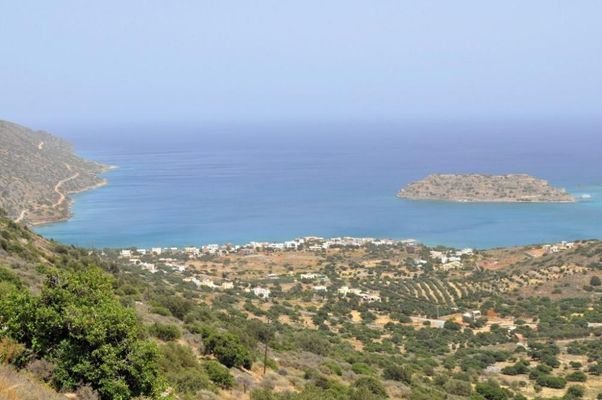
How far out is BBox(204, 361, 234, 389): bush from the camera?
12837mm

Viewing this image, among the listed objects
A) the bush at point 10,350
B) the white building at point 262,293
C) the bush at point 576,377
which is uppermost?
the bush at point 10,350

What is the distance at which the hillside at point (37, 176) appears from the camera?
9313 cm

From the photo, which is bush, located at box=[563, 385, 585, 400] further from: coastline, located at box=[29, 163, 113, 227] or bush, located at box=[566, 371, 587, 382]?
coastline, located at box=[29, 163, 113, 227]

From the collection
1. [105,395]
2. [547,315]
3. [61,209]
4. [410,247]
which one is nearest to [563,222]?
[410,247]

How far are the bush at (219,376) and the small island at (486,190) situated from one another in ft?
361

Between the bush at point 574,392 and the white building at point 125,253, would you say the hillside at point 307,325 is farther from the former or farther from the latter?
the white building at point 125,253

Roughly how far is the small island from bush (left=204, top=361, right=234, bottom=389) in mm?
110070

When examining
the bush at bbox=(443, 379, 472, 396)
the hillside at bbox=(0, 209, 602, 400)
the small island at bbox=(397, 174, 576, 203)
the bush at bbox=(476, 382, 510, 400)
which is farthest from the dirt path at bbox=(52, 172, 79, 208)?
the bush at bbox=(476, 382, 510, 400)

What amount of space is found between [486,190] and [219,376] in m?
114

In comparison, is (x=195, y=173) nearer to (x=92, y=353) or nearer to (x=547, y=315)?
(x=547, y=315)

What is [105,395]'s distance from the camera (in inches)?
342

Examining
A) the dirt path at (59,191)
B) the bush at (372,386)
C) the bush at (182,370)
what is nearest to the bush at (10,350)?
the bush at (182,370)

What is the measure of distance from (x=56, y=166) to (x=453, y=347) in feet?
388

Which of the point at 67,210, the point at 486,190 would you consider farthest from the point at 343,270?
the point at 486,190
